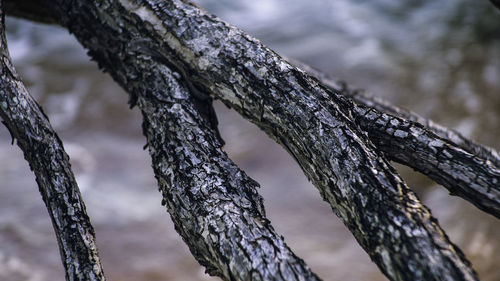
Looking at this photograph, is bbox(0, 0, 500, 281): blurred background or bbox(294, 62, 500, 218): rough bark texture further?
bbox(0, 0, 500, 281): blurred background

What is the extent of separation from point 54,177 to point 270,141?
Result: 3.08 meters

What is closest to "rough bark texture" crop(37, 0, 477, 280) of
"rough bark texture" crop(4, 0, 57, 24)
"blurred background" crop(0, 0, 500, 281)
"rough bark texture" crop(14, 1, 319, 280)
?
"rough bark texture" crop(14, 1, 319, 280)

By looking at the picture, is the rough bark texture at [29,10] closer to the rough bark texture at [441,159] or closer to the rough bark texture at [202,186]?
the rough bark texture at [202,186]

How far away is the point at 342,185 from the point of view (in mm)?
991

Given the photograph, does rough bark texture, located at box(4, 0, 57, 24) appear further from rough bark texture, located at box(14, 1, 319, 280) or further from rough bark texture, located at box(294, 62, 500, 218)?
rough bark texture, located at box(294, 62, 500, 218)

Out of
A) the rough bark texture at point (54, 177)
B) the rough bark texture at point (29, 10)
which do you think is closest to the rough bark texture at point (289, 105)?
the rough bark texture at point (54, 177)

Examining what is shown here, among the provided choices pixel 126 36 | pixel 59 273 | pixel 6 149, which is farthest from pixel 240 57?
pixel 6 149

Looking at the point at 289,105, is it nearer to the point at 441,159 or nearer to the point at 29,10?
the point at 441,159

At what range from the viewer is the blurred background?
3.19m

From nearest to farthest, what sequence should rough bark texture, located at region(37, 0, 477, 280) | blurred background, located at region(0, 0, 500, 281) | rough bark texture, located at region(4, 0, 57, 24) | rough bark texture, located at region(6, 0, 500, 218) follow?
rough bark texture, located at region(37, 0, 477, 280), rough bark texture, located at region(6, 0, 500, 218), rough bark texture, located at region(4, 0, 57, 24), blurred background, located at region(0, 0, 500, 281)

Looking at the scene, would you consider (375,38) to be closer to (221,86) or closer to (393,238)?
(221,86)

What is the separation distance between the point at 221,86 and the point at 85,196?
2.71 meters

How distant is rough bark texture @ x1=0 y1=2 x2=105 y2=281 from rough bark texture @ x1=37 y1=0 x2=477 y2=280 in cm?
23

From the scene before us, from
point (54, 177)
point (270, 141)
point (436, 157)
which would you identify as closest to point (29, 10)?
point (54, 177)
